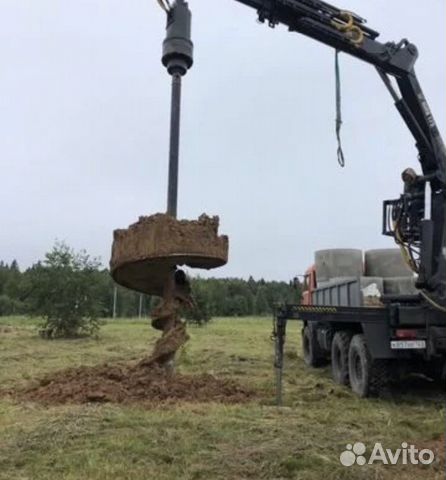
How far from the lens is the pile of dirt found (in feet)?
25.4

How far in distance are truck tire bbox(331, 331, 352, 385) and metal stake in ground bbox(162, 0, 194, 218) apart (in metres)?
3.80

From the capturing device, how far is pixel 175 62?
8500 millimetres

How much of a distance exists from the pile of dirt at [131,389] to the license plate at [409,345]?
6.54ft

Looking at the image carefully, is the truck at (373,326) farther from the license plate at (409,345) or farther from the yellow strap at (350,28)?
the yellow strap at (350,28)

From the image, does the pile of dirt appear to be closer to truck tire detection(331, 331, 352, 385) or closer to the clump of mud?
the clump of mud

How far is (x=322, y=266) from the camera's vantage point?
13172 mm

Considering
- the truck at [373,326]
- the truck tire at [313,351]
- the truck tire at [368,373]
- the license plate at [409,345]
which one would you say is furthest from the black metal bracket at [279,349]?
the truck tire at [313,351]

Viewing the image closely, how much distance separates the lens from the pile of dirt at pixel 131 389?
25.4ft

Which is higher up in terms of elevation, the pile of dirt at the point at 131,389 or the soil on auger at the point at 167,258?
the soil on auger at the point at 167,258

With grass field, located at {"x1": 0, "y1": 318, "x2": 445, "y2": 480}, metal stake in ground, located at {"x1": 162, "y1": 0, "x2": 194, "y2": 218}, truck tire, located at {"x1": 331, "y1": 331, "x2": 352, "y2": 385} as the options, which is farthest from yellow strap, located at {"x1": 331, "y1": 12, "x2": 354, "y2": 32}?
grass field, located at {"x1": 0, "y1": 318, "x2": 445, "y2": 480}

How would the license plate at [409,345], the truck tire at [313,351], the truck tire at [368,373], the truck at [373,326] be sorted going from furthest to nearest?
the truck tire at [313,351] < the truck tire at [368,373] < the truck at [373,326] < the license plate at [409,345]

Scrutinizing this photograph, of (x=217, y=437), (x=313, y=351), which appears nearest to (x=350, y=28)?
(x=217, y=437)

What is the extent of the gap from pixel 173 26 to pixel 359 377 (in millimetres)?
5567

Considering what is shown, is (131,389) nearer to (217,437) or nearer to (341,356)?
(217,437)
